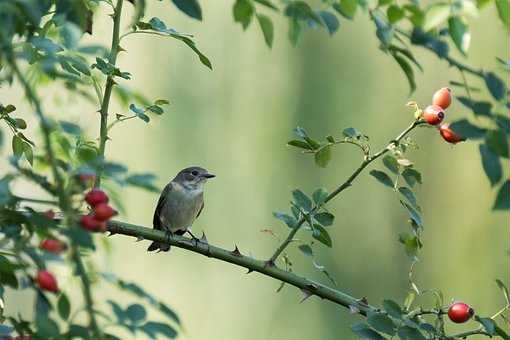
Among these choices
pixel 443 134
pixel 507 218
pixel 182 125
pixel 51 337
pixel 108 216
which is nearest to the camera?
pixel 51 337

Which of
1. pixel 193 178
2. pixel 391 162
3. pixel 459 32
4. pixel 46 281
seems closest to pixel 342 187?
pixel 391 162

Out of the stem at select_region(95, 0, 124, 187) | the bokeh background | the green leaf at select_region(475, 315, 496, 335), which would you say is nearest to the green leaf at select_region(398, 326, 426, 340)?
the green leaf at select_region(475, 315, 496, 335)

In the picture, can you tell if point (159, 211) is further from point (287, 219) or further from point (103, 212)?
point (103, 212)

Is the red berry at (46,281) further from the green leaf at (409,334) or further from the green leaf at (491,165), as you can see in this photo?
the green leaf at (409,334)

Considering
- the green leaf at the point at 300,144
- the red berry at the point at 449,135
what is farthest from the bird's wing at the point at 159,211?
the red berry at the point at 449,135

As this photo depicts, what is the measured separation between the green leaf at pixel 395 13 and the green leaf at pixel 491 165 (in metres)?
0.27

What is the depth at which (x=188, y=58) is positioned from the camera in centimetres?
556

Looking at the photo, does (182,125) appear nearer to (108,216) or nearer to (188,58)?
(188,58)

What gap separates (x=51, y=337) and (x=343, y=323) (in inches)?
160

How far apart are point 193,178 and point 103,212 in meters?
2.77

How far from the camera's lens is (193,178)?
14.0 ft

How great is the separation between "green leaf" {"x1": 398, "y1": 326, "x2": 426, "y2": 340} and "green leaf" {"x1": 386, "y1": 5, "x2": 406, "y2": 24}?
64 centimetres

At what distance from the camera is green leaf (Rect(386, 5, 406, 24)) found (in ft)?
5.05

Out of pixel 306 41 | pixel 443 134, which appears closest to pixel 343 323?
pixel 306 41
